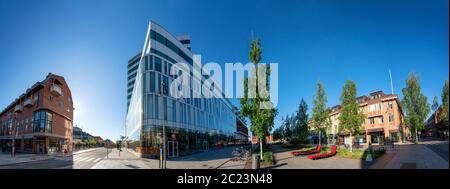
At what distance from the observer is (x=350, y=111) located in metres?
17.9

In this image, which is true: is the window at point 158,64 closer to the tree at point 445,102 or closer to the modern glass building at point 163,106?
the modern glass building at point 163,106

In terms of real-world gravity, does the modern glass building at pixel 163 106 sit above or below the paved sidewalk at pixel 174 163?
above

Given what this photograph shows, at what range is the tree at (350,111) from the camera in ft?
57.2

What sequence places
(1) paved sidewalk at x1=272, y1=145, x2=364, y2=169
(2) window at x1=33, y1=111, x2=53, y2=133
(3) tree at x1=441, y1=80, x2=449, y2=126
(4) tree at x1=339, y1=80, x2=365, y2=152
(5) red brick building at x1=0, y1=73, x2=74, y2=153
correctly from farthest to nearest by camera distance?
(4) tree at x1=339, y1=80, x2=365, y2=152, (2) window at x1=33, y1=111, x2=53, y2=133, (5) red brick building at x1=0, y1=73, x2=74, y2=153, (1) paved sidewalk at x1=272, y1=145, x2=364, y2=169, (3) tree at x1=441, y1=80, x2=449, y2=126

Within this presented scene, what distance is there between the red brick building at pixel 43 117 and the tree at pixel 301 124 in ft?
80.6

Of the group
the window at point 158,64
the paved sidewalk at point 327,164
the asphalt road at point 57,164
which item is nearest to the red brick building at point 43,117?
the asphalt road at point 57,164

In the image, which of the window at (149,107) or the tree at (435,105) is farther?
the window at (149,107)

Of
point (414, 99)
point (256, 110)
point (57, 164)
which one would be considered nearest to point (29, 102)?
point (57, 164)

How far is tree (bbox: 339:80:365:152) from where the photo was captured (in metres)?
17.4

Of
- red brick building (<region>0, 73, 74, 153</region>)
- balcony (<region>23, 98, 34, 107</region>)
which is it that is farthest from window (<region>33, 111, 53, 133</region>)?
balcony (<region>23, 98, 34, 107</region>)

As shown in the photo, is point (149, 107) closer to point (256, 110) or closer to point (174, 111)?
point (174, 111)

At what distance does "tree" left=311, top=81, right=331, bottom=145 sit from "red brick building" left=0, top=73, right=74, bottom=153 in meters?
20.4

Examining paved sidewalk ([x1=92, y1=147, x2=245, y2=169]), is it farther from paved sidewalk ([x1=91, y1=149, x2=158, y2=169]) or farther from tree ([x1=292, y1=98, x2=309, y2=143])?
tree ([x1=292, y1=98, x2=309, y2=143])
